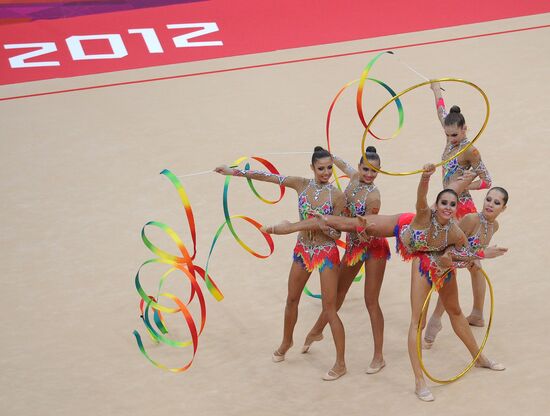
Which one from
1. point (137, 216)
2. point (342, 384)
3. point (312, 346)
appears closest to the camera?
point (342, 384)

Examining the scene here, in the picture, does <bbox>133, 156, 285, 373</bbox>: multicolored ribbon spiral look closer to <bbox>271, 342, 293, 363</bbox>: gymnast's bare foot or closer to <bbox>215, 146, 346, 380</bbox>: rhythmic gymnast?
<bbox>215, 146, 346, 380</bbox>: rhythmic gymnast

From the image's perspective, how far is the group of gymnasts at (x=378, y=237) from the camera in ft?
20.2

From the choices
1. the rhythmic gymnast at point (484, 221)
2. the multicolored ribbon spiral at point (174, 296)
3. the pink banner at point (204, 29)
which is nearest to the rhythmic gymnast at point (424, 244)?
the rhythmic gymnast at point (484, 221)

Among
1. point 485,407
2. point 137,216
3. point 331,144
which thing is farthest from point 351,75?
point 485,407

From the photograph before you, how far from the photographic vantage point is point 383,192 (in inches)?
361

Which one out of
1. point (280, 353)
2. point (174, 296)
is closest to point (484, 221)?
point (280, 353)

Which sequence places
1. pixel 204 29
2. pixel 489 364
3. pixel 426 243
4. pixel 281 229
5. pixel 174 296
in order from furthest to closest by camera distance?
pixel 204 29
pixel 174 296
pixel 489 364
pixel 281 229
pixel 426 243

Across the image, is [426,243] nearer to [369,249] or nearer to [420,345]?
[369,249]

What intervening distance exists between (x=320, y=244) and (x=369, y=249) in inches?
14.0

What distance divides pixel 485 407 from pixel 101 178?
17.1 ft

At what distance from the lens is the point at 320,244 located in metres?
6.50

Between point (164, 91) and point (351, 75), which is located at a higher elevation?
point (164, 91)

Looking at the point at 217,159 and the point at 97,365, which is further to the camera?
the point at 217,159

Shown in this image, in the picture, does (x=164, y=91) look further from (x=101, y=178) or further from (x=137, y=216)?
(x=137, y=216)
